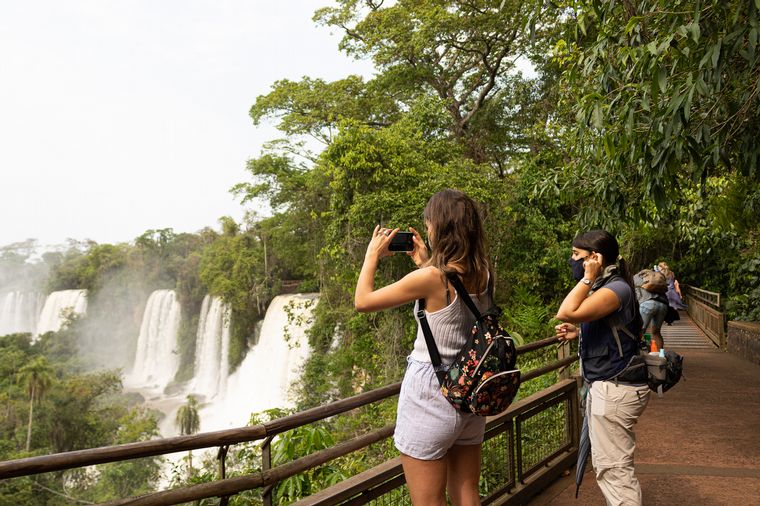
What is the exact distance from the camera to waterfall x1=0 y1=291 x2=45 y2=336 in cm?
5028

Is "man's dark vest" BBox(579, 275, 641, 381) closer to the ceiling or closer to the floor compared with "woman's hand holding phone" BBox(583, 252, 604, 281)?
closer to the floor

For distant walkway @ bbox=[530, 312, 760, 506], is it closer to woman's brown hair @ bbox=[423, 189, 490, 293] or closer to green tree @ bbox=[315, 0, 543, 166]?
woman's brown hair @ bbox=[423, 189, 490, 293]

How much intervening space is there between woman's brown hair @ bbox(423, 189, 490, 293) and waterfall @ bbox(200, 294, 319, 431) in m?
18.0

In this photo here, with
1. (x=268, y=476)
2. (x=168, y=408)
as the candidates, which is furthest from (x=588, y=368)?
(x=168, y=408)

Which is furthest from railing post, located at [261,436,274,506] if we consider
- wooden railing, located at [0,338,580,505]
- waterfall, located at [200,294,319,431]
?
waterfall, located at [200,294,319,431]

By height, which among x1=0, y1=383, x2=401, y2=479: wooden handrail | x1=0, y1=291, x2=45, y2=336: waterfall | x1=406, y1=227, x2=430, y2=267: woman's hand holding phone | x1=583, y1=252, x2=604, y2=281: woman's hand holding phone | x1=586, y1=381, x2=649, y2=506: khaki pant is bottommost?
x1=0, y1=291, x2=45, y2=336: waterfall

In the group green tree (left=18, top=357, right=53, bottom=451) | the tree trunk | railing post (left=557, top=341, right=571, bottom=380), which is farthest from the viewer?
green tree (left=18, top=357, right=53, bottom=451)

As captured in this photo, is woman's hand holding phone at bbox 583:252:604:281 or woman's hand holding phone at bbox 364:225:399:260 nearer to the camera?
woman's hand holding phone at bbox 364:225:399:260

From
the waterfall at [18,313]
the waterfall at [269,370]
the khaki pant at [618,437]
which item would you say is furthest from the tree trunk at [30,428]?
the khaki pant at [618,437]

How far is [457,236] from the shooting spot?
186 centimetres

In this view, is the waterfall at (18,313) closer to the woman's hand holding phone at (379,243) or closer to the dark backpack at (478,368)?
the woman's hand holding phone at (379,243)

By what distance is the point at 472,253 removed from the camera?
1.89m

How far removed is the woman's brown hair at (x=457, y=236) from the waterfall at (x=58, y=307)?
4824 cm

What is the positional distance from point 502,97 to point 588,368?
1708 cm
